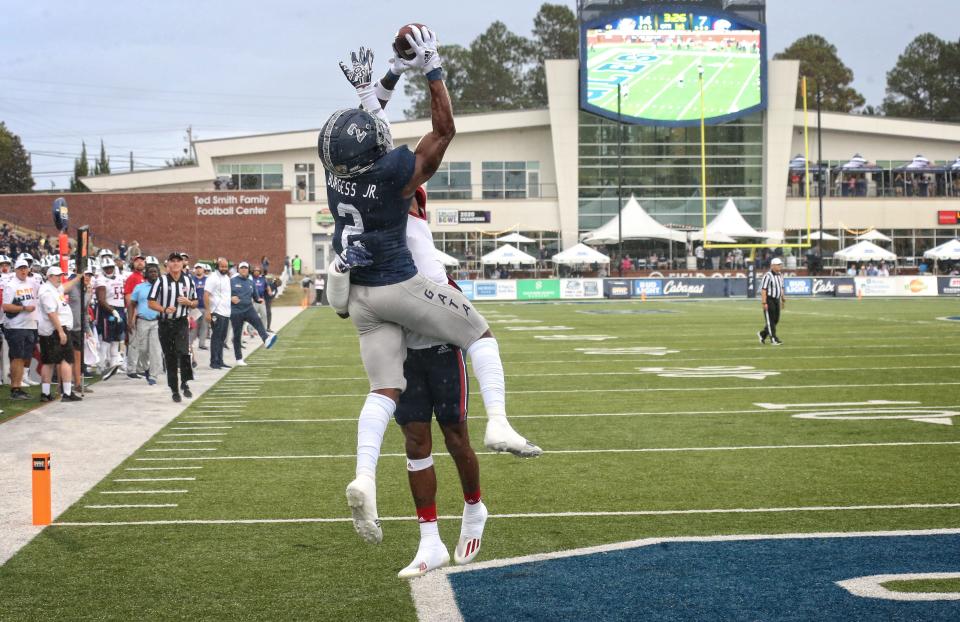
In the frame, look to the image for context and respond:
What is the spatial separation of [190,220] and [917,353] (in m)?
45.5

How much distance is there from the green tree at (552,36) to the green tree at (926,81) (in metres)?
29.5

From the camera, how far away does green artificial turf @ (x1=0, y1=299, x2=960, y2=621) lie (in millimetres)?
5543

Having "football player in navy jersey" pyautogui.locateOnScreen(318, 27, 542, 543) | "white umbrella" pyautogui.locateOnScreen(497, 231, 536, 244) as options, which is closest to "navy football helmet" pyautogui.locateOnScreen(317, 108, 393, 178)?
"football player in navy jersey" pyautogui.locateOnScreen(318, 27, 542, 543)

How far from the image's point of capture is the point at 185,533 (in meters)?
6.66

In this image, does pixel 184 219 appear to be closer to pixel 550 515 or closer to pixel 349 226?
pixel 550 515

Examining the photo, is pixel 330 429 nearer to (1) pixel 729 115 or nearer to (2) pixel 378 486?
(2) pixel 378 486

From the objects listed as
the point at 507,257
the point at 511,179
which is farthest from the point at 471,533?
the point at 511,179

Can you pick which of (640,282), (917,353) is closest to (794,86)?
(640,282)

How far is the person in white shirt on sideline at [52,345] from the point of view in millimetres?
13906

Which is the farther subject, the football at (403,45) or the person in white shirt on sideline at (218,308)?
the person in white shirt on sideline at (218,308)

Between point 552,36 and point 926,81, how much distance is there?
109 ft

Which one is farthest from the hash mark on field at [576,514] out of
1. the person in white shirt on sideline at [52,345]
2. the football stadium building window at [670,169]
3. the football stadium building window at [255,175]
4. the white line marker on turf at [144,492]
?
the football stadium building window at [255,175]

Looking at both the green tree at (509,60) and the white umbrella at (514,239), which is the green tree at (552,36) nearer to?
the green tree at (509,60)

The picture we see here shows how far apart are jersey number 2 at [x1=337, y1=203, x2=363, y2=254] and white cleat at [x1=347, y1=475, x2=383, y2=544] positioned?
109 centimetres
